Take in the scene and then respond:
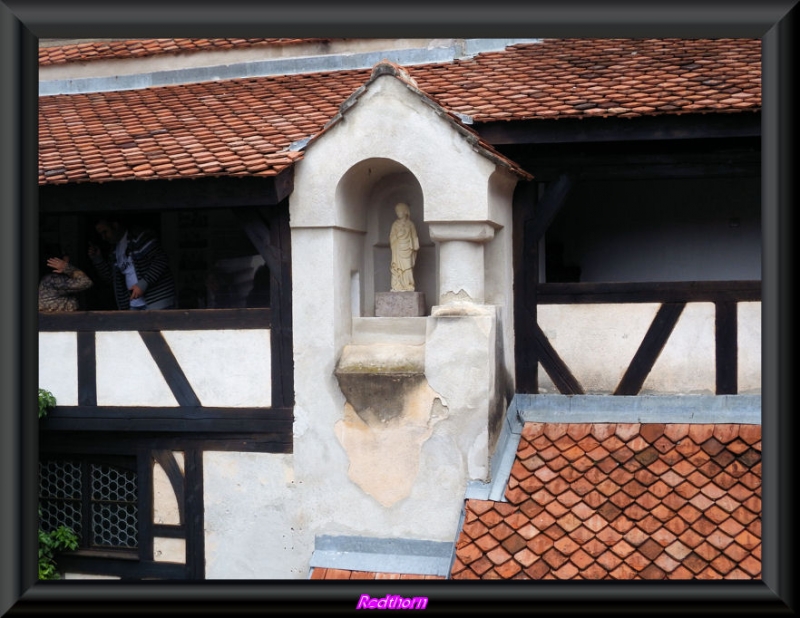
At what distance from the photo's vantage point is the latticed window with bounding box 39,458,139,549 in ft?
26.9

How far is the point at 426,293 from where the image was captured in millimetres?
7789

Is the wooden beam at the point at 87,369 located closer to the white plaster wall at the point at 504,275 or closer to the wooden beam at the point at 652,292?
the white plaster wall at the point at 504,275

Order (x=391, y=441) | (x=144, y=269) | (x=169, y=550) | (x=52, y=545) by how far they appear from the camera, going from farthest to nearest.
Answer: (x=144, y=269)
(x=52, y=545)
(x=169, y=550)
(x=391, y=441)

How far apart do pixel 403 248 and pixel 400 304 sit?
421 mm

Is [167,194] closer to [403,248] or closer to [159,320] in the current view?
[159,320]

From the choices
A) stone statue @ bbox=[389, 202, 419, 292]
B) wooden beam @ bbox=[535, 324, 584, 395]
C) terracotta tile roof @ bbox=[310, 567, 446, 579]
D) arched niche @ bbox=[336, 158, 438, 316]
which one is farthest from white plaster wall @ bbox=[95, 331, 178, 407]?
wooden beam @ bbox=[535, 324, 584, 395]

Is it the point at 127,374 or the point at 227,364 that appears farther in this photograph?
the point at 127,374

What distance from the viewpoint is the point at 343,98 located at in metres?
8.23

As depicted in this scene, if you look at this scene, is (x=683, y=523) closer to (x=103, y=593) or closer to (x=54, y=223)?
(x=103, y=593)

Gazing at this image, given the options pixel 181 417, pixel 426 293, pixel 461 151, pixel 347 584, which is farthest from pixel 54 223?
pixel 347 584

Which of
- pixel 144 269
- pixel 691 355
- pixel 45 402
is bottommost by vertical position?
pixel 45 402

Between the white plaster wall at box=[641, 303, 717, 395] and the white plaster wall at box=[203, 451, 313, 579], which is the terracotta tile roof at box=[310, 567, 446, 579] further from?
the white plaster wall at box=[641, 303, 717, 395]

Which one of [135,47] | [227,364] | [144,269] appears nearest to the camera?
[227,364]

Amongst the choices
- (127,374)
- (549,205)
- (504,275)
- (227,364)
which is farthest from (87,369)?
(549,205)
